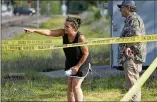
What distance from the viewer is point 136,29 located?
7457 mm

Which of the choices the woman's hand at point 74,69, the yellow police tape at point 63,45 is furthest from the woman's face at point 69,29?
the woman's hand at point 74,69

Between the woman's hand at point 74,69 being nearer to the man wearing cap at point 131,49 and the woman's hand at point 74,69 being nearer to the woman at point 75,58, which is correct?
the woman at point 75,58

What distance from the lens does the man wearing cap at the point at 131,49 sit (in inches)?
294

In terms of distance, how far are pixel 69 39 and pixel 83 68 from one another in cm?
49

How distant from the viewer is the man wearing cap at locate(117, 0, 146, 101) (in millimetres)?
7457

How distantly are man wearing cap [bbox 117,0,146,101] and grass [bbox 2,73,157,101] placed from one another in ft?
3.44

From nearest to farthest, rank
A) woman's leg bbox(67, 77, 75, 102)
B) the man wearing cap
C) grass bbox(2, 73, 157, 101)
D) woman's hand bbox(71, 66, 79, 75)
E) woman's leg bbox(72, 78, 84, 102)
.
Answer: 1. woman's hand bbox(71, 66, 79, 75)
2. woman's leg bbox(72, 78, 84, 102)
3. woman's leg bbox(67, 77, 75, 102)
4. the man wearing cap
5. grass bbox(2, 73, 157, 101)

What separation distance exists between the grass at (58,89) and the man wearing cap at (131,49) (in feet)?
3.44

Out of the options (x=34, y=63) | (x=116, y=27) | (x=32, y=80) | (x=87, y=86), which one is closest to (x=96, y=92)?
(x=87, y=86)

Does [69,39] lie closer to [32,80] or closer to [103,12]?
[32,80]

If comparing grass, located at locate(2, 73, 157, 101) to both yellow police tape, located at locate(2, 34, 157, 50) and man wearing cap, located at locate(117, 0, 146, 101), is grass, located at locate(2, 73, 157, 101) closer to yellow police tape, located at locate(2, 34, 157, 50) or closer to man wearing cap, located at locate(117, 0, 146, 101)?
yellow police tape, located at locate(2, 34, 157, 50)

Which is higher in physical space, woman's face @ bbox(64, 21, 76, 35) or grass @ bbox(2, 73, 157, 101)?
woman's face @ bbox(64, 21, 76, 35)

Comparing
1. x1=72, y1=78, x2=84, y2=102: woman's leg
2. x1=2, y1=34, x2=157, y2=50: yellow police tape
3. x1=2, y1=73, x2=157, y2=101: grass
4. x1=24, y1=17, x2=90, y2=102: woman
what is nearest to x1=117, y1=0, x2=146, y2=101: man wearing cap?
x1=2, y1=34, x2=157, y2=50: yellow police tape

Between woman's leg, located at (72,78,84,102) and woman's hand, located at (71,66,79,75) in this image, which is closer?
woman's hand, located at (71,66,79,75)
